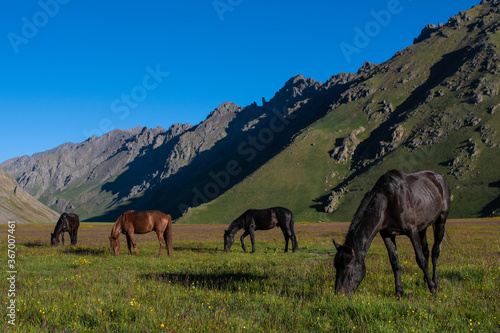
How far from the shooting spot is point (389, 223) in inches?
352

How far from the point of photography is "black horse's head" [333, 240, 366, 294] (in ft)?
26.4

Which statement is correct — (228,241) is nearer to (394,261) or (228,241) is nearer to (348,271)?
(394,261)

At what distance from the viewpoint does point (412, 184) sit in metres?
9.73

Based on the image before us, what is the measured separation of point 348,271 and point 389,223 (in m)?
1.90

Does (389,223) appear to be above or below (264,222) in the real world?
above

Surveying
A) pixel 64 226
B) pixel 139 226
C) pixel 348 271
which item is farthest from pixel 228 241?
pixel 348 271

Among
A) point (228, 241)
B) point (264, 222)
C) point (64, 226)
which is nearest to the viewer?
point (228, 241)

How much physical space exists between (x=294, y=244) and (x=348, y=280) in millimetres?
14340

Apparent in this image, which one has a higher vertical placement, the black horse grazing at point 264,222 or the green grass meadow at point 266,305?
the black horse grazing at point 264,222

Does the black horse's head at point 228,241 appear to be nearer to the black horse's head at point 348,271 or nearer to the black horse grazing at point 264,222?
the black horse grazing at point 264,222

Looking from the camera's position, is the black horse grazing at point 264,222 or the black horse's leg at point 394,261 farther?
the black horse grazing at point 264,222

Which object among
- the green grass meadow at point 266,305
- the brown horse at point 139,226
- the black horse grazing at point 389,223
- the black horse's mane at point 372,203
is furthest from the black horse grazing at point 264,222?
the black horse's mane at point 372,203

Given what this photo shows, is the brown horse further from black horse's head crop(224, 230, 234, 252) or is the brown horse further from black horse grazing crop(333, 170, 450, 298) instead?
black horse grazing crop(333, 170, 450, 298)

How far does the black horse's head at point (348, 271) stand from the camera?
8047 millimetres
